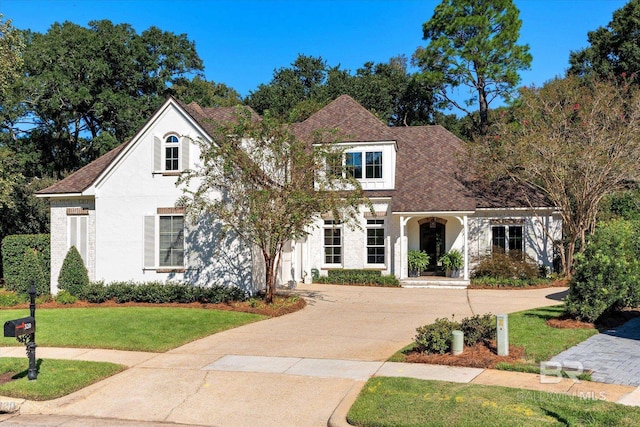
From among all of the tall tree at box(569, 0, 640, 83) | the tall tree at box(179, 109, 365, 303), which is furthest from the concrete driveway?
the tall tree at box(569, 0, 640, 83)

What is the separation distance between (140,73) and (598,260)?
112 feet

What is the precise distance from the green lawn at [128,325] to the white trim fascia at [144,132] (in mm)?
4815

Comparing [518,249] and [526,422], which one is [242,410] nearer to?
[526,422]

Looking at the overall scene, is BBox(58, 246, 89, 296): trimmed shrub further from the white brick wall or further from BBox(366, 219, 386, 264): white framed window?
BBox(366, 219, 386, 264): white framed window

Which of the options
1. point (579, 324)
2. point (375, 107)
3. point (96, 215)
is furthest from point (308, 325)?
point (375, 107)

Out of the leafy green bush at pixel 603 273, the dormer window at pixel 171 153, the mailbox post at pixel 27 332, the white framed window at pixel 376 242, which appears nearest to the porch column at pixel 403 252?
the white framed window at pixel 376 242

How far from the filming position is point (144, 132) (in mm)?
19188

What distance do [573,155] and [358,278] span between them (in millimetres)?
10206

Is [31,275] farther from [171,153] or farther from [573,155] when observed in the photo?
[573,155]

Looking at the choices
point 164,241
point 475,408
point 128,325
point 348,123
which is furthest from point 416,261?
point 475,408

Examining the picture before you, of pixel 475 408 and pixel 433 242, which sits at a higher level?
pixel 433 242

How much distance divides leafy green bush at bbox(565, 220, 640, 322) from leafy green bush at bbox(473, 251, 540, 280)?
372 inches

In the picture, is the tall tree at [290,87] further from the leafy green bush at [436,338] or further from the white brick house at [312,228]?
the leafy green bush at [436,338]

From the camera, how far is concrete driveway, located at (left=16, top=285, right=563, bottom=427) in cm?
818
